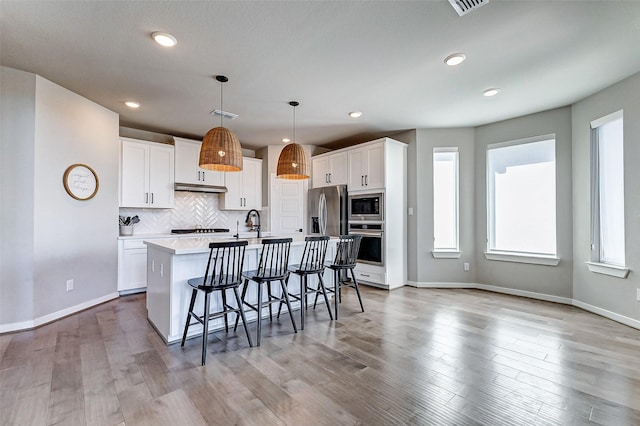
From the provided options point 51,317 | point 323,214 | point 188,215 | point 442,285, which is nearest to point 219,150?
point 51,317

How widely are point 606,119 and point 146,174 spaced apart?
6105 millimetres

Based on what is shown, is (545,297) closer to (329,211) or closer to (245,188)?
(329,211)

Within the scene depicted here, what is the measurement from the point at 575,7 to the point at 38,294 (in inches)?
208

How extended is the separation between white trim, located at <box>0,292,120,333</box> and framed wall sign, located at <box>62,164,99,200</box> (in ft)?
4.26

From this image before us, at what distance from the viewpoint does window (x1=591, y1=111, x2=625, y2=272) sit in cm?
327

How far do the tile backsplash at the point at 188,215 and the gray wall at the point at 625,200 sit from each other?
4.98 m

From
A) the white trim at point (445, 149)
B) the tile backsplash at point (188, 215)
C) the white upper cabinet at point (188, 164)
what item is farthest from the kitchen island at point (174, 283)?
the white trim at point (445, 149)

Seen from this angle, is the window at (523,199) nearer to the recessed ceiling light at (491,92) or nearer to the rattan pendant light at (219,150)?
the recessed ceiling light at (491,92)

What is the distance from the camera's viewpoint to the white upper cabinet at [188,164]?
485cm

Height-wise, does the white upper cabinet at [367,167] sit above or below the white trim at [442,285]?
above

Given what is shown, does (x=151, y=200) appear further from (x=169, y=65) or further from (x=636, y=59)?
(x=636, y=59)

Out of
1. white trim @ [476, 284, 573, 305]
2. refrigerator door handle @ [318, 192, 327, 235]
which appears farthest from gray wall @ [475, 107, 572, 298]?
refrigerator door handle @ [318, 192, 327, 235]

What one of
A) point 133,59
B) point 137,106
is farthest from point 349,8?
point 137,106

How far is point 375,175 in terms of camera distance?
468 centimetres
